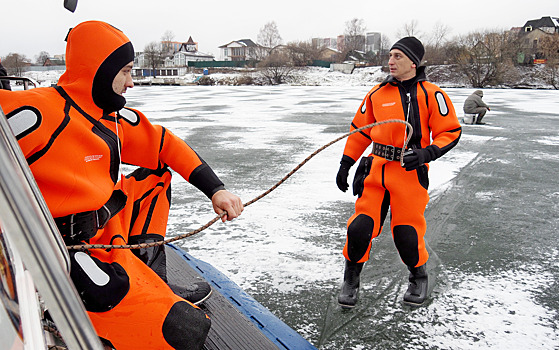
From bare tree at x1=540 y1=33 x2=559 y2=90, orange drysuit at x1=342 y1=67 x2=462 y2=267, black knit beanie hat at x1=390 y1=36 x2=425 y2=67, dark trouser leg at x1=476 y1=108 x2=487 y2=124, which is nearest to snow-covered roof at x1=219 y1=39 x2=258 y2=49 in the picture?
bare tree at x1=540 y1=33 x2=559 y2=90

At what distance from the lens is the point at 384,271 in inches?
127

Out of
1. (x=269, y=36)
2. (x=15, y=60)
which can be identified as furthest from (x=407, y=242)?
(x=269, y=36)

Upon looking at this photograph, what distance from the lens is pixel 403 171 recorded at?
8.96ft

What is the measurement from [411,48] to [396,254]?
1612 mm

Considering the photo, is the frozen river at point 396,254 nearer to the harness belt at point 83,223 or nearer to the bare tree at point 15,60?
the harness belt at point 83,223

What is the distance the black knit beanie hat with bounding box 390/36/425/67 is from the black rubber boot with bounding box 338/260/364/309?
133 centimetres

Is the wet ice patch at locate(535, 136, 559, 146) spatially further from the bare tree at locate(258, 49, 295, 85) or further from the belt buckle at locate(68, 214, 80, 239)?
the bare tree at locate(258, 49, 295, 85)

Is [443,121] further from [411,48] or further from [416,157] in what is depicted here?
[411,48]

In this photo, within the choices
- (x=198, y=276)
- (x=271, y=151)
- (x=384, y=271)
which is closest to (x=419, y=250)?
(x=384, y=271)

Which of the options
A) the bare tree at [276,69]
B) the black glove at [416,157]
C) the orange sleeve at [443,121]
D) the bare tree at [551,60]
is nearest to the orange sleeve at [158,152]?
the black glove at [416,157]

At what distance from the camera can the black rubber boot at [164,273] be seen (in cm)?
213

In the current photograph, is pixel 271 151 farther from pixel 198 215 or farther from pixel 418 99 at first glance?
pixel 418 99

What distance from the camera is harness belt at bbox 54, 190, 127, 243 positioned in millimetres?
1603

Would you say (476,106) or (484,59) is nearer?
(476,106)
